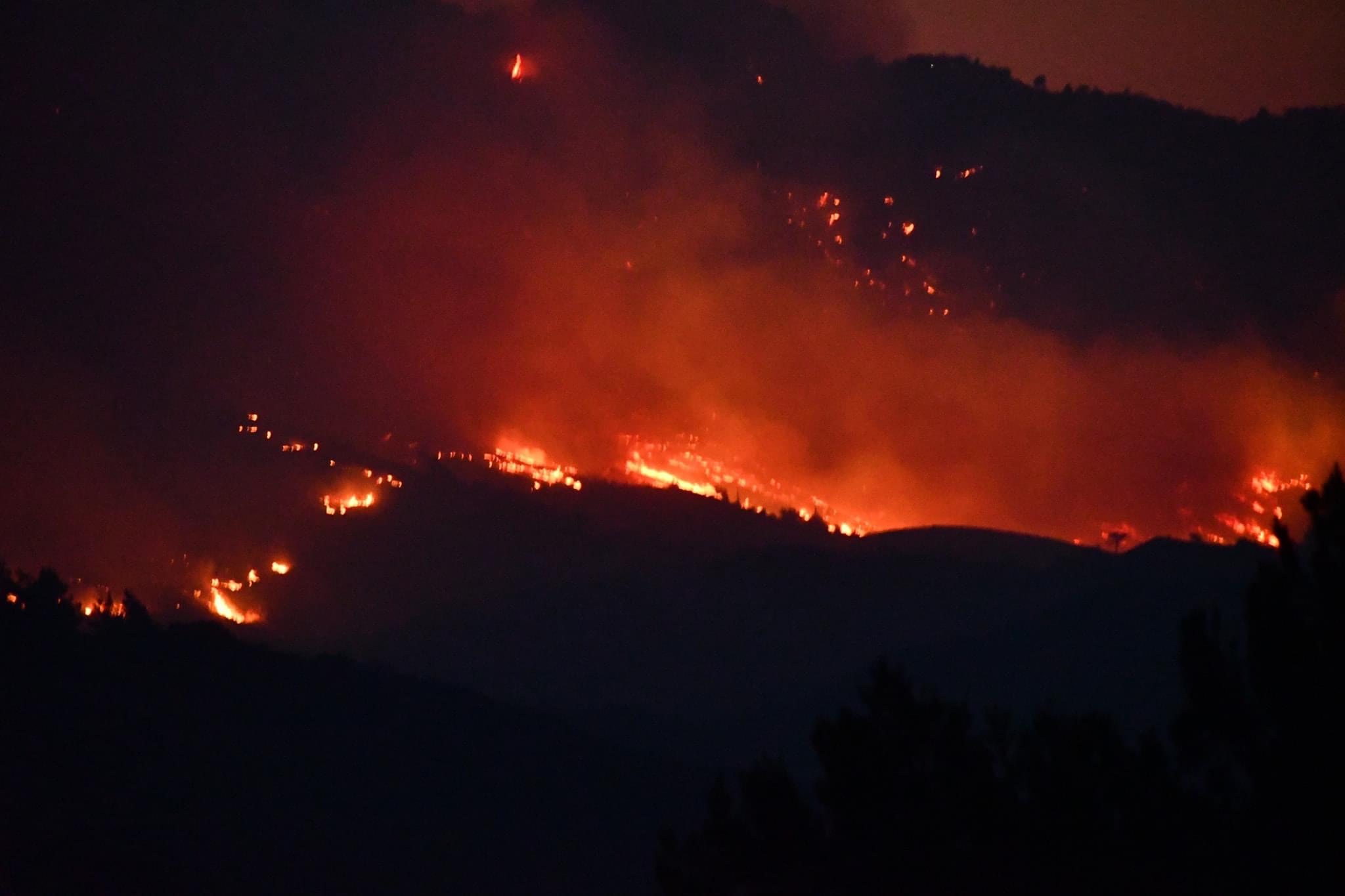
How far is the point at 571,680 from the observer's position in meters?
63.9

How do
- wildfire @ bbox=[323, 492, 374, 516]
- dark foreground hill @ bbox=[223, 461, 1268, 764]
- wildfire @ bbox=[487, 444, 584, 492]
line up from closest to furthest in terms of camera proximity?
1. dark foreground hill @ bbox=[223, 461, 1268, 764]
2. wildfire @ bbox=[323, 492, 374, 516]
3. wildfire @ bbox=[487, 444, 584, 492]

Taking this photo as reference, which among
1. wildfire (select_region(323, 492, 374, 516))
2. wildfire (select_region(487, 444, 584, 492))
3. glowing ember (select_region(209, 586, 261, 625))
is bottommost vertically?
glowing ember (select_region(209, 586, 261, 625))

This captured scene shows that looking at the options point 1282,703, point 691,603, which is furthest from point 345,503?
point 1282,703

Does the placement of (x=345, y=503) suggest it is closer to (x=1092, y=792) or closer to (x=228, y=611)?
(x=228, y=611)

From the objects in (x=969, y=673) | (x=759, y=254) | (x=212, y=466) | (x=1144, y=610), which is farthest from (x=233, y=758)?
(x=759, y=254)

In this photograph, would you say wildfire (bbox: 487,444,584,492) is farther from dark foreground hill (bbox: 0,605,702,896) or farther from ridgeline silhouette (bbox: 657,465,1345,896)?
ridgeline silhouette (bbox: 657,465,1345,896)

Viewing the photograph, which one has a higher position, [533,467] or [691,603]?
[533,467]

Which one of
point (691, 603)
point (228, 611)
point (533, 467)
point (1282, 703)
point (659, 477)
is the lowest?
point (1282, 703)

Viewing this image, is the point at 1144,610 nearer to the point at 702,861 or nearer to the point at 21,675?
the point at 702,861

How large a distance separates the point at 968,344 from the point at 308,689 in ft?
221

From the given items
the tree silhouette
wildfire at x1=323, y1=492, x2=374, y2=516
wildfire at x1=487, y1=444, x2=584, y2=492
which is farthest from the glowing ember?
the tree silhouette

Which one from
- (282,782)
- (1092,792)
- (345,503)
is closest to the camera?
(1092,792)

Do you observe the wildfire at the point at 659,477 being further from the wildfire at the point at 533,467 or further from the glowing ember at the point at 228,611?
the glowing ember at the point at 228,611

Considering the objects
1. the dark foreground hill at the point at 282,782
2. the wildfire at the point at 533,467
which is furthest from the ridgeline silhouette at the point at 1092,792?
the wildfire at the point at 533,467
